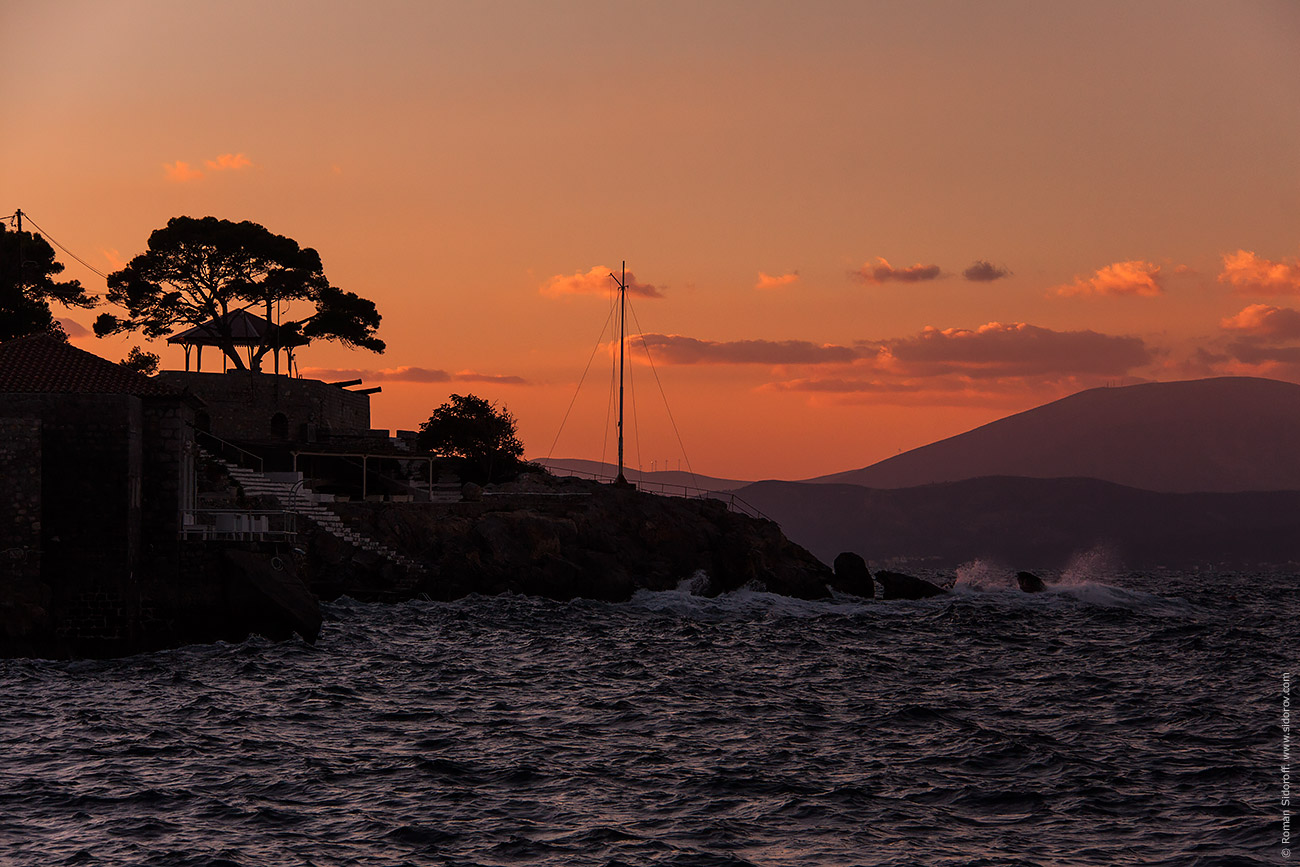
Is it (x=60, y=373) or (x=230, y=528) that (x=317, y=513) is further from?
(x=60, y=373)

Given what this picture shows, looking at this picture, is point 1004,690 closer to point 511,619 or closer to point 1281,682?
point 1281,682

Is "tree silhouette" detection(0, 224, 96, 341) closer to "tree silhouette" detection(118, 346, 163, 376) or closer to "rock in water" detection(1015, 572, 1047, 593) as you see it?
"tree silhouette" detection(118, 346, 163, 376)

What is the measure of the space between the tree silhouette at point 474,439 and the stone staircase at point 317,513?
15.4 meters

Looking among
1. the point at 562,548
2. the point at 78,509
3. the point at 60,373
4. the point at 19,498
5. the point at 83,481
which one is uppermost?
the point at 60,373

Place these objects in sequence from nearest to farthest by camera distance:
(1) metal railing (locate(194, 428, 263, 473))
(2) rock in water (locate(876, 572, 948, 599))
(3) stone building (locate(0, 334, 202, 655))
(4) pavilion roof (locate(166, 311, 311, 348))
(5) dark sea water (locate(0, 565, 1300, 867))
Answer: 1. (5) dark sea water (locate(0, 565, 1300, 867))
2. (3) stone building (locate(0, 334, 202, 655))
3. (1) metal railing (locate(194, 428, 263, 473))
4. (2) rock in water (locate(876, 572, 948, 599))
5. (4) pavilion roof (locate(166, 311, 311, 348))

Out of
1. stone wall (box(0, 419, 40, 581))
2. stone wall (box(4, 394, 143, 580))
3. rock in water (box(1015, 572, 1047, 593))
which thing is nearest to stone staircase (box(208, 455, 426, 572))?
stone wall (box(4, 394, 143, 580))

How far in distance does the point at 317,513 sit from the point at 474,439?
19882 millimetres

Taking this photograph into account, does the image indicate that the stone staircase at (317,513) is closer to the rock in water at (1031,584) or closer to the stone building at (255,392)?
the stone building at (255,392)

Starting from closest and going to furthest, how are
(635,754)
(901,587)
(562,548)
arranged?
(635,754)
(562,548)
(901,587)

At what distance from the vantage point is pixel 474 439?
6812 cm

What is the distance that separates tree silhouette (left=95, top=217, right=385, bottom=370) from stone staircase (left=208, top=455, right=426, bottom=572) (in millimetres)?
21105

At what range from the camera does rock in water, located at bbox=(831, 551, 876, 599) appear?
206 feet

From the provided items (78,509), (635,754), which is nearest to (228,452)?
(78,509)

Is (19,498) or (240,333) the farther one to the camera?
(240,333)
